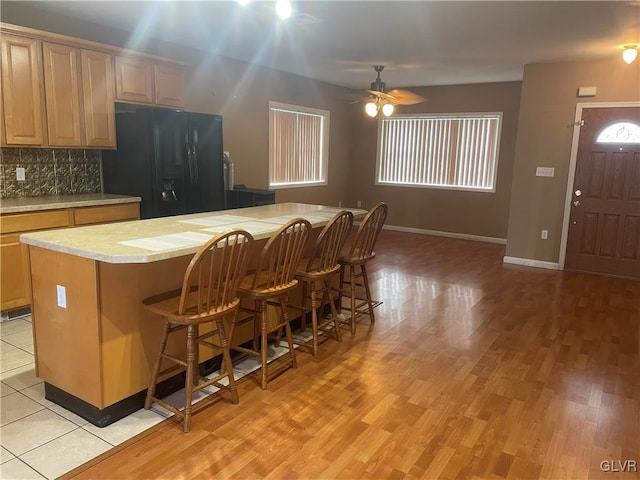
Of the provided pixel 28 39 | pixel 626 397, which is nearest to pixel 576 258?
pixel 626 397

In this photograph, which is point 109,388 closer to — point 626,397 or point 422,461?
point 422,461

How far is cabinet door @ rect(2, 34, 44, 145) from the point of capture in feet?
11.4

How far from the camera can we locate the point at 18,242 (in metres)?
3.53

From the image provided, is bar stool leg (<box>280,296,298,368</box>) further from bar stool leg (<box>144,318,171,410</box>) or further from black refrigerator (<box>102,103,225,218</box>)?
black refrigerator (<box>102,103,225,218</box>)

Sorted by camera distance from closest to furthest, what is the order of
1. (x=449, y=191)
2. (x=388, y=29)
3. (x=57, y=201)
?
(x=57, y=201) → (x=388, y=29) → (x=449, y=191)

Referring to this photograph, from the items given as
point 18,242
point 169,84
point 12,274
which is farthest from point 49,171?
point 169,84

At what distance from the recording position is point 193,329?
2293mm

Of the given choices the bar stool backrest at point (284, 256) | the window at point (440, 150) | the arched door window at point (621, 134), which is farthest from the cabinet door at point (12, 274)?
the window at point (440, 150)

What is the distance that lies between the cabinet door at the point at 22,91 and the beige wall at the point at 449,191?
585cm

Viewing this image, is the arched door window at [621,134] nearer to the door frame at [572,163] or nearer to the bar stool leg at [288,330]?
the door frame at [572,163]

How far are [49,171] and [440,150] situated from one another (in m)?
5.98

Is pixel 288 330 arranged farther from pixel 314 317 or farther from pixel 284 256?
pixel 284 256

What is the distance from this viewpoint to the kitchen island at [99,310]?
219cm

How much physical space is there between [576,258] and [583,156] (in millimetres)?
1261
